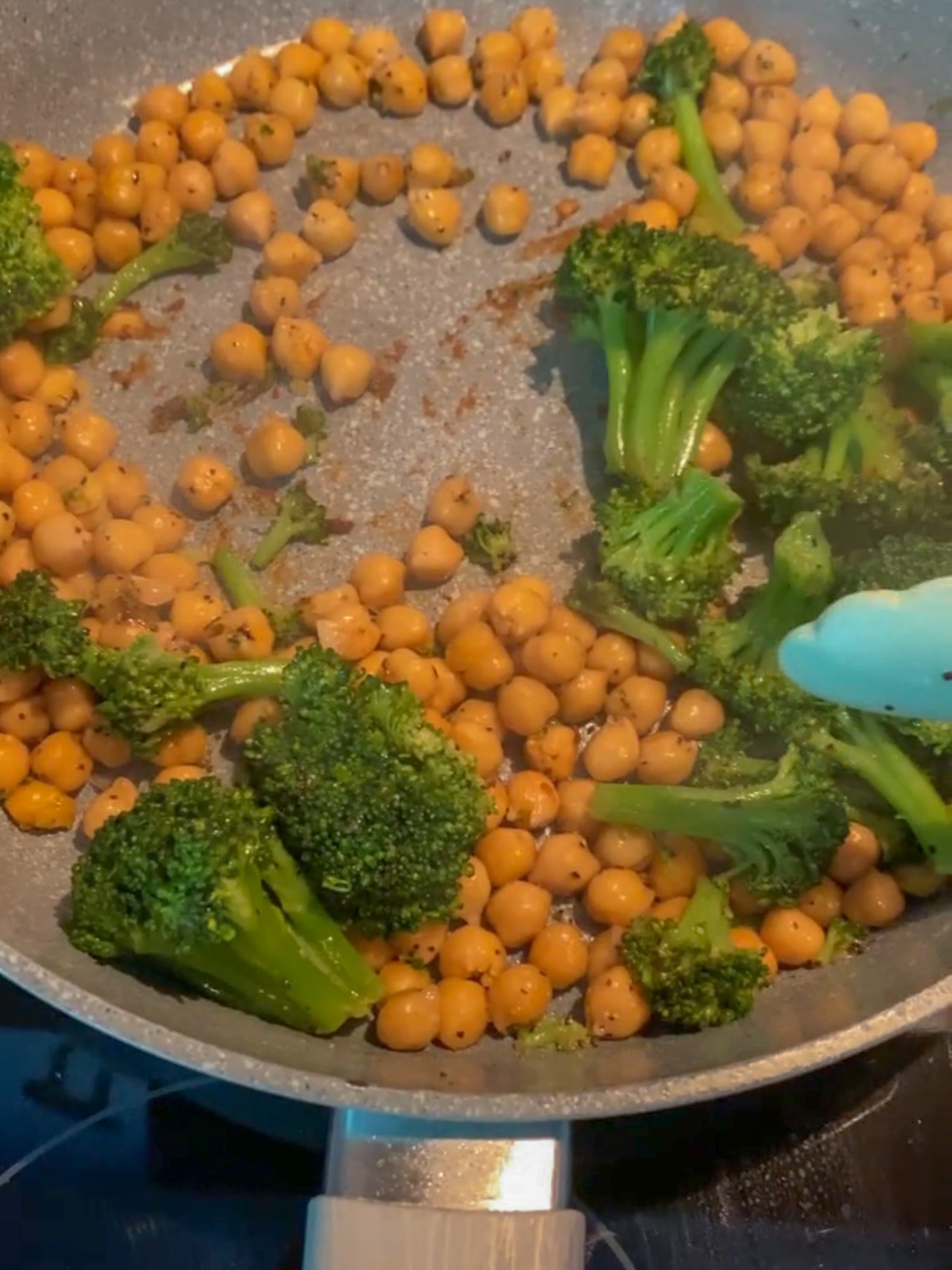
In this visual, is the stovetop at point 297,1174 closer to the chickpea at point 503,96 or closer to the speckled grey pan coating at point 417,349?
the speckled grey pan coating at point 417,349

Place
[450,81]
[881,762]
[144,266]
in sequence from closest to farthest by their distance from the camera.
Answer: [881,762]
[144,266]
[450,81]

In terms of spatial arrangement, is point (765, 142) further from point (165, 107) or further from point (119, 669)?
point (119, 669)

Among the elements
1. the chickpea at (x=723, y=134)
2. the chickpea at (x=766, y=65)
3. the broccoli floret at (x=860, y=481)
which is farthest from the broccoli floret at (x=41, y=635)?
the chickpea at (x=766, y=65)

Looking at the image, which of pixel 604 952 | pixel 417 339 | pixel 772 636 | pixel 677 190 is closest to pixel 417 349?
pixel 417 339

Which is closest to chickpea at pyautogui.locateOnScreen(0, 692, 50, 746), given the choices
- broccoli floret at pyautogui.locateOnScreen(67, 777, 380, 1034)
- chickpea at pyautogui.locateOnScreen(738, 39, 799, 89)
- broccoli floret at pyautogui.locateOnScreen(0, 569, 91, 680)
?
broccoli floret at pyautogui.locateOnScreen(0, 569, 91, 680)

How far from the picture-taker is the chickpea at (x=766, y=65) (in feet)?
5.76

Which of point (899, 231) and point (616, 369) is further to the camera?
point (899, 231)

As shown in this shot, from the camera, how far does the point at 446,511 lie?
5.15 ft

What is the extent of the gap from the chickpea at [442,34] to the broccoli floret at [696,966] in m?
1.22

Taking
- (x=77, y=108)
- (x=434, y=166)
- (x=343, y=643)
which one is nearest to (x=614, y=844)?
(x=343, y=643)

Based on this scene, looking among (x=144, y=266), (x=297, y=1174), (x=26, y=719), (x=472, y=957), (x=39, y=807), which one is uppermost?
(x=144, y=266)

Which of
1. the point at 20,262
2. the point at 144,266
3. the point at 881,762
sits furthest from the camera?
the point at 144,266

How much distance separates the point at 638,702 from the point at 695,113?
85 cm

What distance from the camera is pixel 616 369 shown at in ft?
5.20
